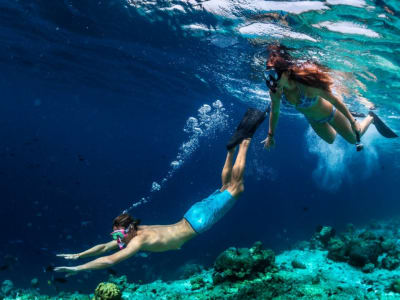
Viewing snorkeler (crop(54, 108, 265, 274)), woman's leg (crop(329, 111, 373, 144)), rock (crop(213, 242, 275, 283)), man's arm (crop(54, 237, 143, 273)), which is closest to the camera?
man's arm (crop(54, 237, 143, 273))

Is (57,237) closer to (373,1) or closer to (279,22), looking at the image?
(279,22)

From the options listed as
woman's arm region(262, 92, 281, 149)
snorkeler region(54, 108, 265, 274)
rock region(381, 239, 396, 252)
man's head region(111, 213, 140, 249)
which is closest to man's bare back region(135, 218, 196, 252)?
snorkeler region(54, 108, 265, 274)

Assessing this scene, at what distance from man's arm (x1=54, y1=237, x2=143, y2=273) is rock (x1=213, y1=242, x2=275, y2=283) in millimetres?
3065

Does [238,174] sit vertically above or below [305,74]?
below

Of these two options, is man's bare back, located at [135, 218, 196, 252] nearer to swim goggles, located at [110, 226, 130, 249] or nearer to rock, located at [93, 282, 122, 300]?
swim goggles, located at [110, 226, 130, 249]

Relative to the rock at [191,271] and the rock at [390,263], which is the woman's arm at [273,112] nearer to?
the rock at [390,263]

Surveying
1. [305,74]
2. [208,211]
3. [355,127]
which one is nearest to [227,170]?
[208,211]

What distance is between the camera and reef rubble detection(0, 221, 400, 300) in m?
5.59

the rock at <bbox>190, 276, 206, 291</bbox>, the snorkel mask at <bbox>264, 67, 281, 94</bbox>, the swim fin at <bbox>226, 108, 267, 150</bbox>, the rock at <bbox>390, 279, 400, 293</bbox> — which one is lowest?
the rock at <bbox>190, 276, 206, 291</bbox>

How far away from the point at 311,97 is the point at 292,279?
4.50 metres

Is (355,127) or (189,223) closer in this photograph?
(355,127)

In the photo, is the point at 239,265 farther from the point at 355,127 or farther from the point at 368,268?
the point at 355,127

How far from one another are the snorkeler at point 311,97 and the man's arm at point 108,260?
12.5 ft

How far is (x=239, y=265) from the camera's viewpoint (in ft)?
23.8
